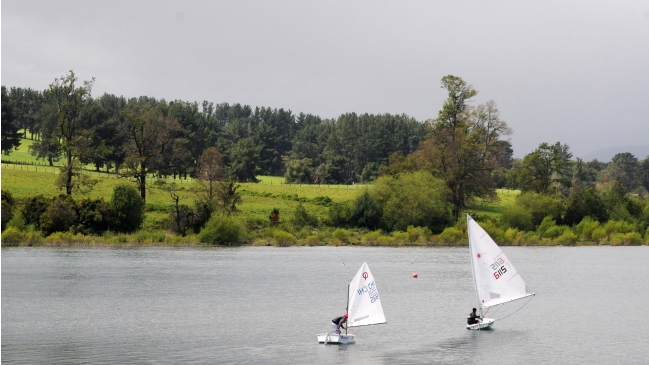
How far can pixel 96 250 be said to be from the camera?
82.1 meters

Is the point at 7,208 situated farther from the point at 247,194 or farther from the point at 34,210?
the point at 247,194

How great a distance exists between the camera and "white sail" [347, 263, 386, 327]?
35125 mm

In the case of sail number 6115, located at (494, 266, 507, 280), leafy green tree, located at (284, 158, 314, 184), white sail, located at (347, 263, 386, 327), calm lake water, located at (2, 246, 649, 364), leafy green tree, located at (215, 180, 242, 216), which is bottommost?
calm lake water, located at (2, 246, 649, 364)

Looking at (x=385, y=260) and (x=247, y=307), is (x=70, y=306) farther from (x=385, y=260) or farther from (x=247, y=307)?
(x=385, y=260)

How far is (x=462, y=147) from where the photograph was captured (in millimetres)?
113438

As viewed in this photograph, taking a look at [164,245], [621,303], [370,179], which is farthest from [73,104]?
[370,179]

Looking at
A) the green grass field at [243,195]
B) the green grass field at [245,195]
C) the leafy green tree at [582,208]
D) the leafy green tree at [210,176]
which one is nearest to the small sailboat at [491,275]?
the green grass field at [243,195]

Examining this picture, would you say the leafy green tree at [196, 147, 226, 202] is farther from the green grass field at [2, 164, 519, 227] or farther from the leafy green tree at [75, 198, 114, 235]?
the leafy green tree at [75, 198, 114, 235]

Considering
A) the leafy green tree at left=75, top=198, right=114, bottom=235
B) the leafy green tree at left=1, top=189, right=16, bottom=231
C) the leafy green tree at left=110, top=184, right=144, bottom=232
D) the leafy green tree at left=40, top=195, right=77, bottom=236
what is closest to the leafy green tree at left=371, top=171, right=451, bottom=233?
the leafy green tree at left=110, top=184, right=144, bottom=232

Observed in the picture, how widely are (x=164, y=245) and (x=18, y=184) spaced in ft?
101

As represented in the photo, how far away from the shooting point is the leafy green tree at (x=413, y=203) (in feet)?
341

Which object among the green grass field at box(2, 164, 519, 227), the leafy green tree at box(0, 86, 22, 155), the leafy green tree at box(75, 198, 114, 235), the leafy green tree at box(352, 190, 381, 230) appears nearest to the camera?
the leafy green tree at box(75, 198, 114, 235)

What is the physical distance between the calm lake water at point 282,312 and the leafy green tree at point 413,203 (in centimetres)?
2539

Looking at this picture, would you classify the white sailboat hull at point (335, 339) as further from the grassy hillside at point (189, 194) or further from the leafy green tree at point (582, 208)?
the leafy green tree at point (582, 208)
